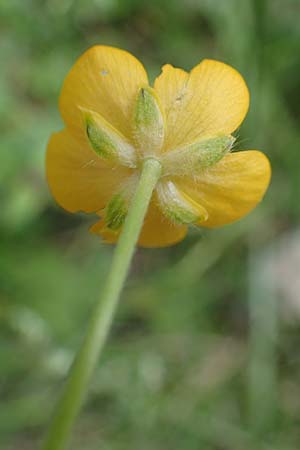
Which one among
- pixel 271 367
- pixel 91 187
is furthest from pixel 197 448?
pixel 91 187

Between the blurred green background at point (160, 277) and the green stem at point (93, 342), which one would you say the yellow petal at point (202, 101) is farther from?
the blurred green background at point (160, 277)

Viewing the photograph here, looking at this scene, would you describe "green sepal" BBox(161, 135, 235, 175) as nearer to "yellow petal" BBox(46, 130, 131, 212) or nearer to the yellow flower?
the yellow flower

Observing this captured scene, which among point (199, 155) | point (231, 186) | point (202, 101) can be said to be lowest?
point (231, 186)

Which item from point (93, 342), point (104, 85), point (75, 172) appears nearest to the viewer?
point (93, 342)

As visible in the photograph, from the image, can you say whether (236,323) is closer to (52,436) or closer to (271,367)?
(271,367)

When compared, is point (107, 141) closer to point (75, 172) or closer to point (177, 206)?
point (75, 172)

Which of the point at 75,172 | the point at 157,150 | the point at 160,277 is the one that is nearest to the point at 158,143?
the point at 157,150

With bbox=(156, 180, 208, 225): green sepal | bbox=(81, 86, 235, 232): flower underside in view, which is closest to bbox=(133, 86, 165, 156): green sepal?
bbox=(81, 86, 235, 232): flower underside
